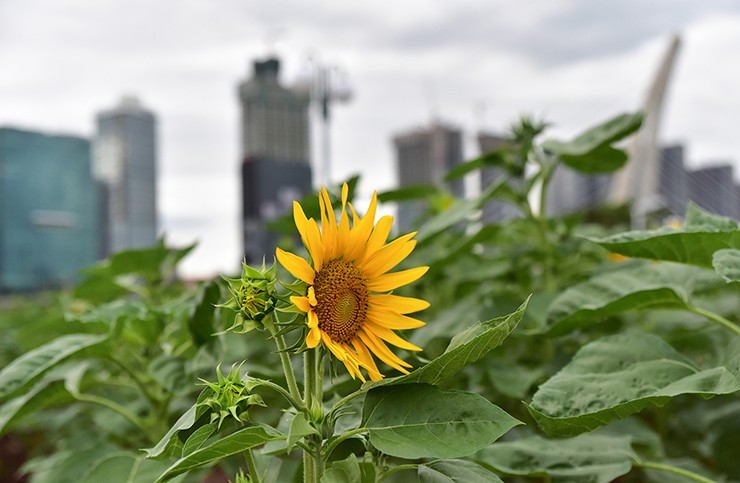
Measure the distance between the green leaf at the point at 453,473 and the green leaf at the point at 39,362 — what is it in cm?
49

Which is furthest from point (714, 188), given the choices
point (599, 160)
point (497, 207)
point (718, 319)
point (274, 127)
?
point (718, 319)

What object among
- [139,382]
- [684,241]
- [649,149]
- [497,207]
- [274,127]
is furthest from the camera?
[274,127]

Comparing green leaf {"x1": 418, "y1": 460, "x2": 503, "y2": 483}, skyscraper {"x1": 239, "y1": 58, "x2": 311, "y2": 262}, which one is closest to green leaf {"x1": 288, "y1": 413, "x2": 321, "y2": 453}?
green leaf {"x1": 418, "y1": 460, "x2": 503, "y2": 483}

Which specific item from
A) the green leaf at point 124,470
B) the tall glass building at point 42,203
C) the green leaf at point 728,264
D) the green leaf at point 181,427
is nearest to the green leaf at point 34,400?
the green leaf at point 124,470

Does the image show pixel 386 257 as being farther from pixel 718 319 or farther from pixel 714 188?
pixel 714 188

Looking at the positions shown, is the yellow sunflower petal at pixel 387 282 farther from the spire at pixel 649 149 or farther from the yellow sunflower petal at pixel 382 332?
the spire at pixel 649 149

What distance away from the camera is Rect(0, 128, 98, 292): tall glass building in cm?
4678

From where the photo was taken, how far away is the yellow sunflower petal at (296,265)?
0.51 meters

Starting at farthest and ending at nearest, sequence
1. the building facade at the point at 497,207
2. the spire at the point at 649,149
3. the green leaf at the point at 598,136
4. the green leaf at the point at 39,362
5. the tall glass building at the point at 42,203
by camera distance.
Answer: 1. the tall glass building at the point at 42,203
2. the spire at the point at 649,149
3. the building facade at the point at 497,207
4. the green leaf at the point at 598,136
5. the green leaf at the point at 39,362

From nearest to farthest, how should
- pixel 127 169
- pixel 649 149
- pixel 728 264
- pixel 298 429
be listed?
1. pixel 298 429
2. pixel 728 264
3. pixel 649 149
4. pixel 127 169

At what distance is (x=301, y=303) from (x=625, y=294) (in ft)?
1.52

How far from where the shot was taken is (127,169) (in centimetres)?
5956

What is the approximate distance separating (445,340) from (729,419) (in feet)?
1.77

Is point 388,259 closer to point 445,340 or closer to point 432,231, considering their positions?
point 432,231
